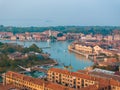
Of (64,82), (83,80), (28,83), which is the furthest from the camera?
(64,82)

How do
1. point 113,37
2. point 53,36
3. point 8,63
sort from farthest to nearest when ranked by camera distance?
point 53,36
point 113,37
point 8,63

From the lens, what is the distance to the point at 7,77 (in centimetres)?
740

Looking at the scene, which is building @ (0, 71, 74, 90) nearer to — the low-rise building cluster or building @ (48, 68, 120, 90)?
the low-rise building cluster

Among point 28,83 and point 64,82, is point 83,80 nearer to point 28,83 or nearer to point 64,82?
point 64,82

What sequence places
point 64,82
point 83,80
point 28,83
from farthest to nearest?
point 64,82 → point 83,80 → point 28,83

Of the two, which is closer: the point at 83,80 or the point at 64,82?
the point at 83,80

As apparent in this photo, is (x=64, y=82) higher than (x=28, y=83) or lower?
lower

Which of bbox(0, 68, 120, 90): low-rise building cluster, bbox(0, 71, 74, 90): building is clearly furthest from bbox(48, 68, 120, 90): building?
bbox(0, 71, 74, 90): building

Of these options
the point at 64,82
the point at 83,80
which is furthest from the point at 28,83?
the point at 83,80

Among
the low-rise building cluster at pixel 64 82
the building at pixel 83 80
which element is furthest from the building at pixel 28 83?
the building at pixel 83 80

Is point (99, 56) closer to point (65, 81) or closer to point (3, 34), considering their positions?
point (65, 81)

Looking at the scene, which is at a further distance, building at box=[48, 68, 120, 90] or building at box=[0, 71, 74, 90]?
building at box=[48, 68, 120, 90]

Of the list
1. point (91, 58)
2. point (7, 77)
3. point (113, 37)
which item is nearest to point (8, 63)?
point (7, 77)

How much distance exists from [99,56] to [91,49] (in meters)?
1.78
